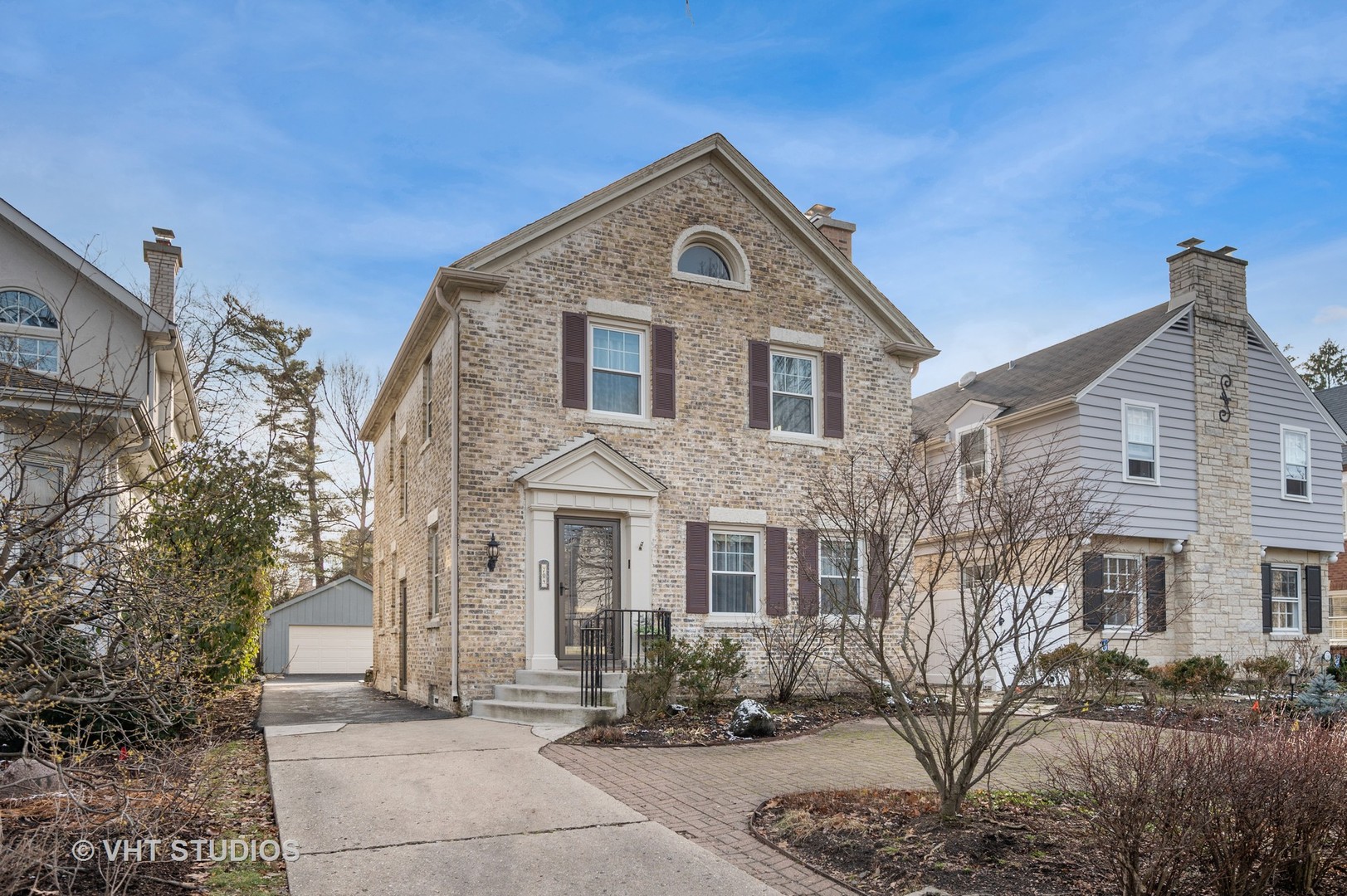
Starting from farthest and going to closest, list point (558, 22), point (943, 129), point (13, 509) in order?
point (943, 129)
point (558, 22)
point (13, 509)

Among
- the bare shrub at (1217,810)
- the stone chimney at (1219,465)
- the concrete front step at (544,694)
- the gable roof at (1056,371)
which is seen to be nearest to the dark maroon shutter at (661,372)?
the concrete front step at (544,694)

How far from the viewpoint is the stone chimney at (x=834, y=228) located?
17.6 meters

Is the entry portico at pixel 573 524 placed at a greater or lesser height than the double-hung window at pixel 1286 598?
greater

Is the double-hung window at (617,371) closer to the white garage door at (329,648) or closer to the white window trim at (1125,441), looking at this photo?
the white window trim at (1125,441)

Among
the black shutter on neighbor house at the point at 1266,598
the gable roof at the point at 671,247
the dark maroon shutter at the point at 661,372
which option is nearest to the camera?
the gable roof at the point at 671,247

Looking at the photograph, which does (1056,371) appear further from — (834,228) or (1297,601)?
(1297,601)

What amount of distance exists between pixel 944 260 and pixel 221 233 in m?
12.2

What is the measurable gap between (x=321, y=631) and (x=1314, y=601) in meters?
24.5

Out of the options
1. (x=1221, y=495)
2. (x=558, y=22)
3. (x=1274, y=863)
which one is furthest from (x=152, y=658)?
(x=1221, y=495)

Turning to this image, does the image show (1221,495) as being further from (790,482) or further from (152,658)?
(152,658)

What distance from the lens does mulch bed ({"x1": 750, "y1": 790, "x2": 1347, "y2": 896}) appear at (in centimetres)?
522

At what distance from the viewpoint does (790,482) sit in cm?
1516

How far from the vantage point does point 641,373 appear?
14.4 metres

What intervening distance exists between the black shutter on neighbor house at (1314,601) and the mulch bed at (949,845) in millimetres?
17018
